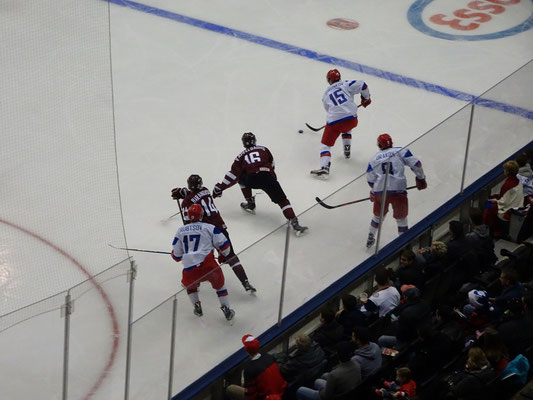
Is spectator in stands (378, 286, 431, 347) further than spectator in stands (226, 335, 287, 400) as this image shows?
Yes

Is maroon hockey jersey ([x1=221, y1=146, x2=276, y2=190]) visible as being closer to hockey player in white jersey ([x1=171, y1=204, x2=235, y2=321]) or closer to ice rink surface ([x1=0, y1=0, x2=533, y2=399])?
ice rink surface ([x1=0, y1=0, x2=533, y2=399])

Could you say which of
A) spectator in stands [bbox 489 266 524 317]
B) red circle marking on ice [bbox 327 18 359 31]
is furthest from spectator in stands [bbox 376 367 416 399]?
red circle marking on ice [bbox 327 18 359 31]

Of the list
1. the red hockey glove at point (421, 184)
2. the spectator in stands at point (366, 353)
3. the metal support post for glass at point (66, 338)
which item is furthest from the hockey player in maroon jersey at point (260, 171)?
the metal support post for glass at point (66, 338)

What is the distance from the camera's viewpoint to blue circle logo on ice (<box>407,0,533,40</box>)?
37.4 ft

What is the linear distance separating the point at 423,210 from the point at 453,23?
15.7 ft

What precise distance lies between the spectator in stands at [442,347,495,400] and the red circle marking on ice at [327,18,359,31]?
22.7 ft

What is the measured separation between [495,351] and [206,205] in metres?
2.41

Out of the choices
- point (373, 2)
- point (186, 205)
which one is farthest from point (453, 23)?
point (186, 205)

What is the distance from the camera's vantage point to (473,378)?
513 centimetres

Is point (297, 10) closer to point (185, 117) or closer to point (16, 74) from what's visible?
point (185, 117)

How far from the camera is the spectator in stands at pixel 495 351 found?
5309 mm

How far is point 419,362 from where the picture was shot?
550 cm

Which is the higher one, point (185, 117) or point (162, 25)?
point (162, 25)

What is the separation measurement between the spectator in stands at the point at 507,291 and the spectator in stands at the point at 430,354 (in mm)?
572
